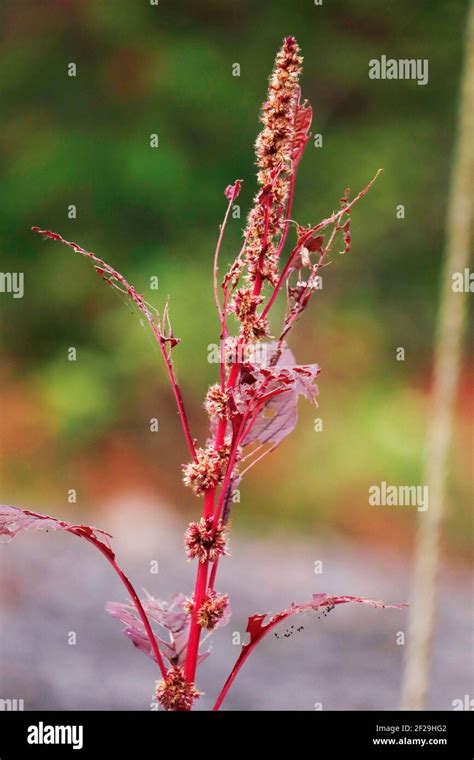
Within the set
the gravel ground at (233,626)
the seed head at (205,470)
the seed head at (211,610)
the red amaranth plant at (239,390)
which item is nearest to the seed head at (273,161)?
the red amaranth plant at (239,390)

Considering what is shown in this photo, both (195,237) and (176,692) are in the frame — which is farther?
(195,237)

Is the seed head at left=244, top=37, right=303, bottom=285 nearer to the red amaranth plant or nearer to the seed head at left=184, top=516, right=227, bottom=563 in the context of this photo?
the red amaranth plant

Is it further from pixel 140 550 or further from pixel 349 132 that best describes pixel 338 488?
pixel 349 132

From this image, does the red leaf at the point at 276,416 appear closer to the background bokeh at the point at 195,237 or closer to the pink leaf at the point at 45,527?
the pink leaf at the point at 45,527

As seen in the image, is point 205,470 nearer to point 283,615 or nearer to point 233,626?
point 283,615

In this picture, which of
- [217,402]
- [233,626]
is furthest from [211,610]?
[233,626]

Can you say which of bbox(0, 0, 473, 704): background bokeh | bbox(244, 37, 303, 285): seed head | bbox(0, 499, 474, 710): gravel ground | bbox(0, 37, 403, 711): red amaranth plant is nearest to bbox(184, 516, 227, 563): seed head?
bbox(0, 37, 403, 711): red amaranth plant
